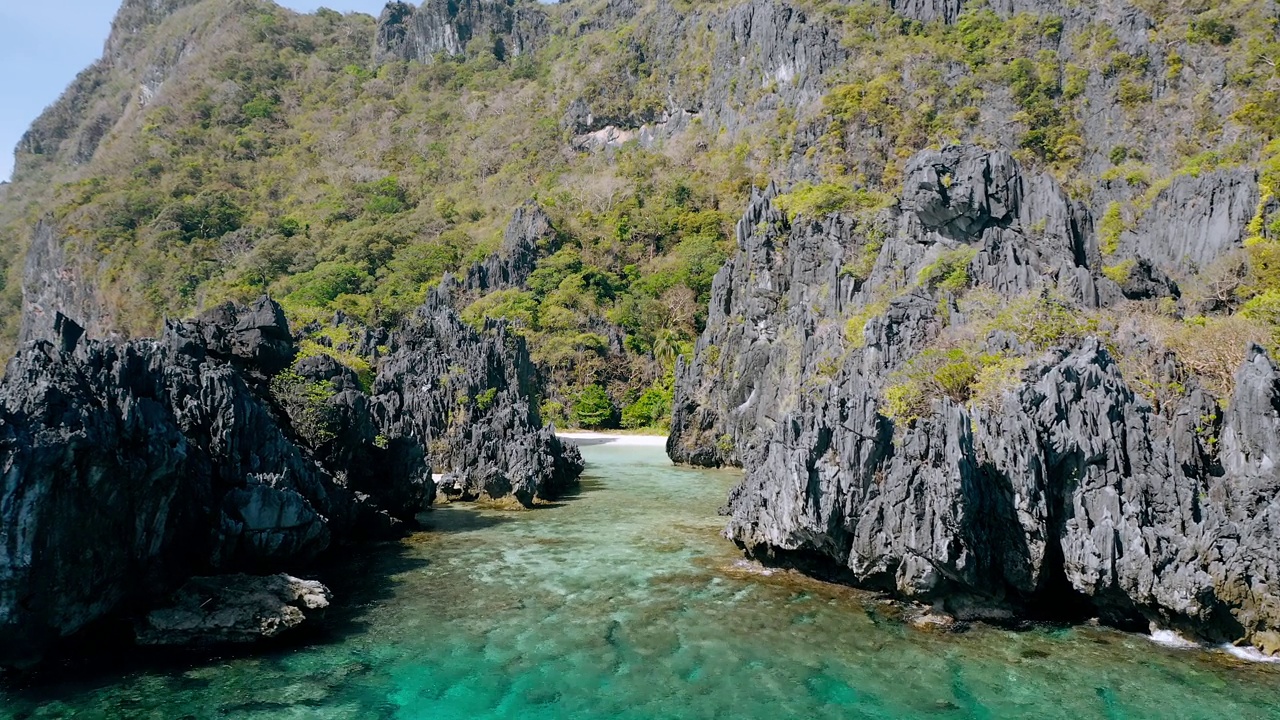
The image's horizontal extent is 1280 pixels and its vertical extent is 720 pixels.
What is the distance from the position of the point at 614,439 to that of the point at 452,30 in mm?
100263

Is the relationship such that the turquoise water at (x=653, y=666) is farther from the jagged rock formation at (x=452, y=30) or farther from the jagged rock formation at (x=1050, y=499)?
the jagged rock formation at (x=452, y=30)

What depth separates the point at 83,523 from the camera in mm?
11133

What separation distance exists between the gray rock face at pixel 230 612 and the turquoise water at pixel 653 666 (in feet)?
2.01

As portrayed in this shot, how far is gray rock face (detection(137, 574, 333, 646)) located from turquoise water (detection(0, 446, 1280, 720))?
0.61 meters

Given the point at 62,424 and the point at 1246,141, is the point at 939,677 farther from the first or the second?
the point at 1246,141

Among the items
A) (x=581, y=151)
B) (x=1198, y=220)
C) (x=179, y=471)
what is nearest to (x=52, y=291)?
(x=581, y=151)

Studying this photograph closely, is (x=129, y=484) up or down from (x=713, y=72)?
down

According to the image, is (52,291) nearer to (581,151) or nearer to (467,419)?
(581,151)

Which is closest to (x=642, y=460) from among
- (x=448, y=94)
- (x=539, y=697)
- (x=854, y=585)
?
(x=854, y=585)

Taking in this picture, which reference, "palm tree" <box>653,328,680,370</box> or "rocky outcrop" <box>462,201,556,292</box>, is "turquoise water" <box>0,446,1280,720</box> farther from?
"rocky outcrop" <box>462,201,556,292</box>

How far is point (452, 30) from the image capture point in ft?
423

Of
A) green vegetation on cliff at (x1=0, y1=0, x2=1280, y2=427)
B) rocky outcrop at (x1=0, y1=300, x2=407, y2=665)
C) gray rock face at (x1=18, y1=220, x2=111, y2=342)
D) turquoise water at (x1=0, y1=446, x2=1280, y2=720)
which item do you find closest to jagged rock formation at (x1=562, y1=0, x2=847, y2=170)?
green vegetation on cliff at (x1=0, y1=0, x2=1280, y2=427)

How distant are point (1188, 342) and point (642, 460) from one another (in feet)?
94.7

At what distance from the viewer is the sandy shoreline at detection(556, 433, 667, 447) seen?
52812mm
